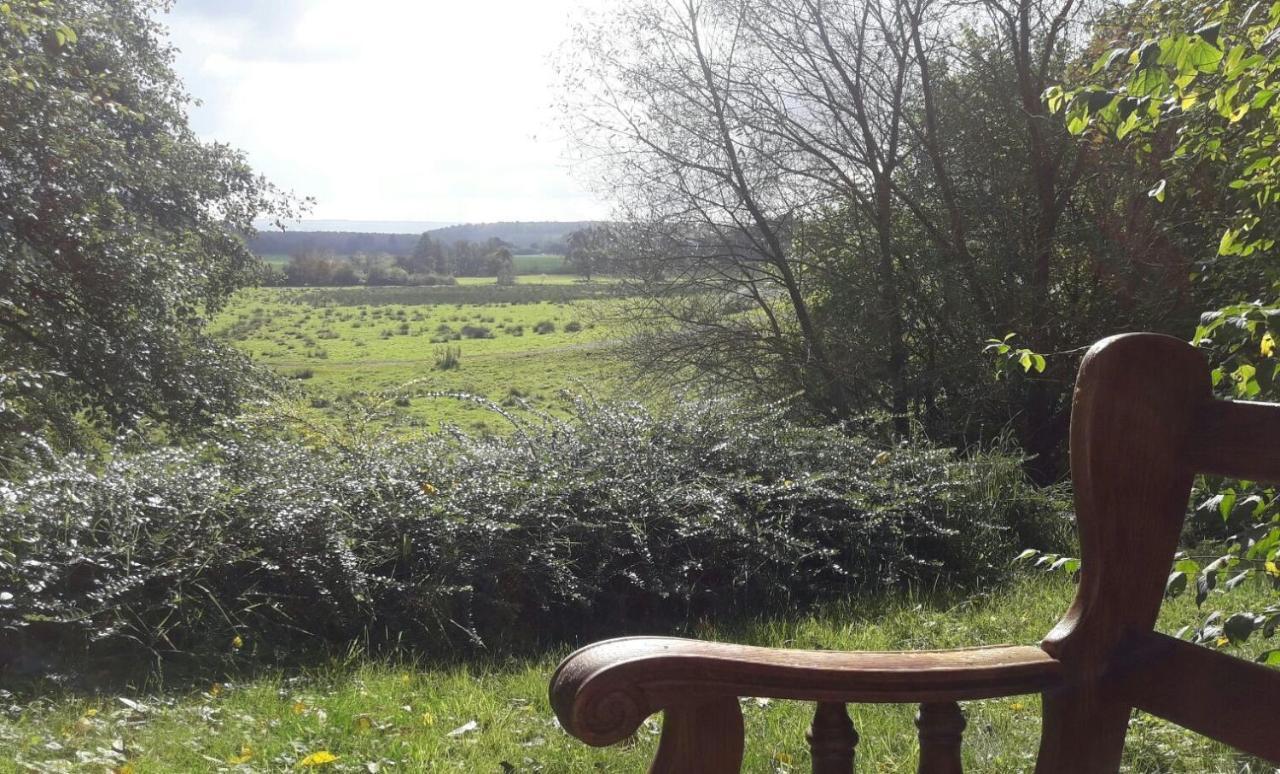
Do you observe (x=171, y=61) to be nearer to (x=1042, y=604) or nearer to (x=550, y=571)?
(x=550, y=571)

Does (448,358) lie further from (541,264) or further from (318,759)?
(318,759)

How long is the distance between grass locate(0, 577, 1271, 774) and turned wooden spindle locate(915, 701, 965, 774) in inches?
69.3

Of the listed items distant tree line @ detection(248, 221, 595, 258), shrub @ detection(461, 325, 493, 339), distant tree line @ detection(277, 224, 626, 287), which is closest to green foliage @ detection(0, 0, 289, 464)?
distant tree line @ detection(248, 221, 595, 258)

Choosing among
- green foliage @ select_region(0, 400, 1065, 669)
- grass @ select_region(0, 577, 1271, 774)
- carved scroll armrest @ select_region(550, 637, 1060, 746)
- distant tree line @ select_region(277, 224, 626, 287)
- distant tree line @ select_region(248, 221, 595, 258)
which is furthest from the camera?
distant tree line @ select_region(277, 224, 626, 287)

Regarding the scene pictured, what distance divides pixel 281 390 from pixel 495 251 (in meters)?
21.8

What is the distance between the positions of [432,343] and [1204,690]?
34.4 m

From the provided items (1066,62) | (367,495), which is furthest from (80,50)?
(1066,62)

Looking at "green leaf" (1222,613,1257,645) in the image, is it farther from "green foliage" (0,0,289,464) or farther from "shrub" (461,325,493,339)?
"shrub" (461,325,493,339)

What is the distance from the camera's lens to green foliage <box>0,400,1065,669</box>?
4305 mm

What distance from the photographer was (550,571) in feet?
15.5

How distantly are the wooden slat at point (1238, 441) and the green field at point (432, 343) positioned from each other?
5522 mm

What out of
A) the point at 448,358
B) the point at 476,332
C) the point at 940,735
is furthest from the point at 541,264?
the point at 476,332

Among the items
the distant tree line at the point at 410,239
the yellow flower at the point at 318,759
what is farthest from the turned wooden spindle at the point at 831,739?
the distant tree line at the point at 410,239

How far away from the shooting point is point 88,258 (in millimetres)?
8297
